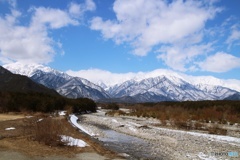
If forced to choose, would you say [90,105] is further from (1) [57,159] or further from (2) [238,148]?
(1) [57,159]

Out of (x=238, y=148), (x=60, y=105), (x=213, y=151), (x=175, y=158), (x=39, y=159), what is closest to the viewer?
(x=39, y=159)

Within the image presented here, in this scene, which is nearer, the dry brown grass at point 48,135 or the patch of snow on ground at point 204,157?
the patch of snow on ground at point 204,157

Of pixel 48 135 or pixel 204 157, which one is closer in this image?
pixel 204 157

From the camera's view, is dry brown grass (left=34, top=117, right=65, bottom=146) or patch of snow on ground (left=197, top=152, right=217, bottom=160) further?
Result: dry brown grass (left=34, top=117, right=65, bottom=146)

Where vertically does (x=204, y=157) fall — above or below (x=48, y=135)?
below

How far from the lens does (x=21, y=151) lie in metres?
18.8

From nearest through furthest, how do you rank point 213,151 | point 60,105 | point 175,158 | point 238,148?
point 175,158 → point 213,151 → point 238,148 → point 60,105

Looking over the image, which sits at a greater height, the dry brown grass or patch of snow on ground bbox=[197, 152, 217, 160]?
the dry brown grass

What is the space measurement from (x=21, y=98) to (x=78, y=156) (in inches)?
2306

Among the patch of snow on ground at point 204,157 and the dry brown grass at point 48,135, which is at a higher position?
the dry brown grass at point 48,135

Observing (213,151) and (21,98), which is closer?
(213,151)

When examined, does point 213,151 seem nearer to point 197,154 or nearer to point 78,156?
point 197,154

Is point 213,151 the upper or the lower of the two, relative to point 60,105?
lower

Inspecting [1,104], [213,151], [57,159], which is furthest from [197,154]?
Answer: [1,104]
